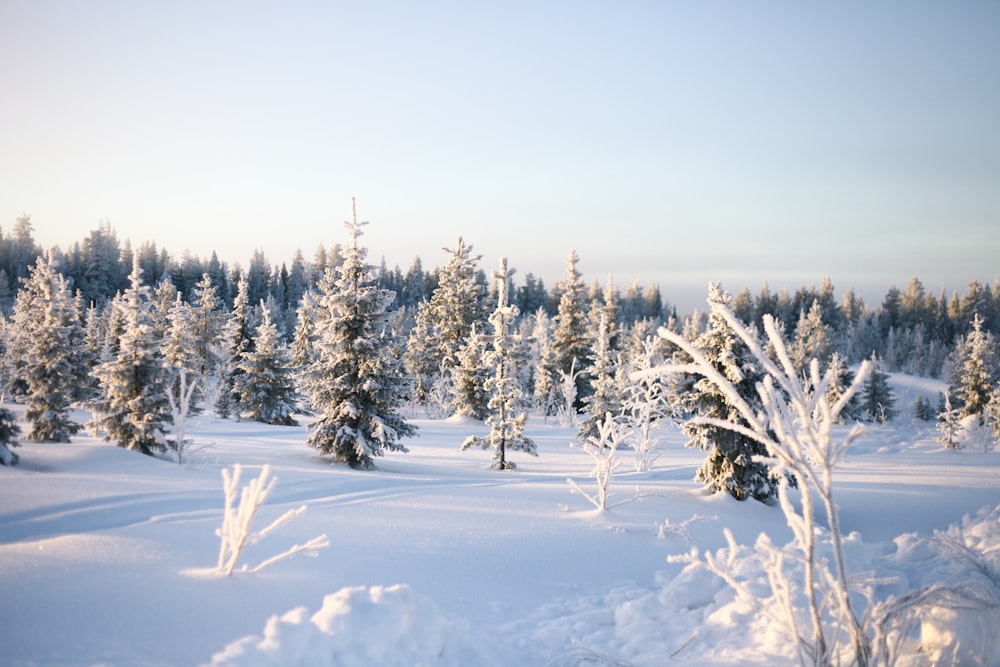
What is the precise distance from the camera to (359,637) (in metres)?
4.61

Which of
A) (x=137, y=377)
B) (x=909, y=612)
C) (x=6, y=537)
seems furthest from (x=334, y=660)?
(x=137, y=377)

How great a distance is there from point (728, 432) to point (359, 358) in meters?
10.1

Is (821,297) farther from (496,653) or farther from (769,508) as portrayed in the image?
(496,653)

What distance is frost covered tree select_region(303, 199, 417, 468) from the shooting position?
16.2m

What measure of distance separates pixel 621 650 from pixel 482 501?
5.71m

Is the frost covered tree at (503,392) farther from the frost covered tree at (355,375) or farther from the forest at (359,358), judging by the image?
the frost covered tree at (355,375)

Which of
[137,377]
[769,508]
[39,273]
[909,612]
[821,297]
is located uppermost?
[821,297]

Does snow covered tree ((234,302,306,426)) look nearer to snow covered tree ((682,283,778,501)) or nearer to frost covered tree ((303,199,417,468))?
frost covered tree ((303,199,417,468))

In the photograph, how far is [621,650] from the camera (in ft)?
19.3

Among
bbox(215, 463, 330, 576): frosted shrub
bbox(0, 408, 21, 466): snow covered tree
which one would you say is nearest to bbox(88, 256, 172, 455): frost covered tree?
bbox(0, 408, 21, 466): snow covered tree

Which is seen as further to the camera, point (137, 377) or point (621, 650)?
point (137, 377)

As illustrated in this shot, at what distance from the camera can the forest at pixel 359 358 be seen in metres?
14.9

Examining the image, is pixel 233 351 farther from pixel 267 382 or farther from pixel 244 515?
pixel 244 515

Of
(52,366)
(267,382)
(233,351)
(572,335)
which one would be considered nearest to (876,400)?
(572,335)
